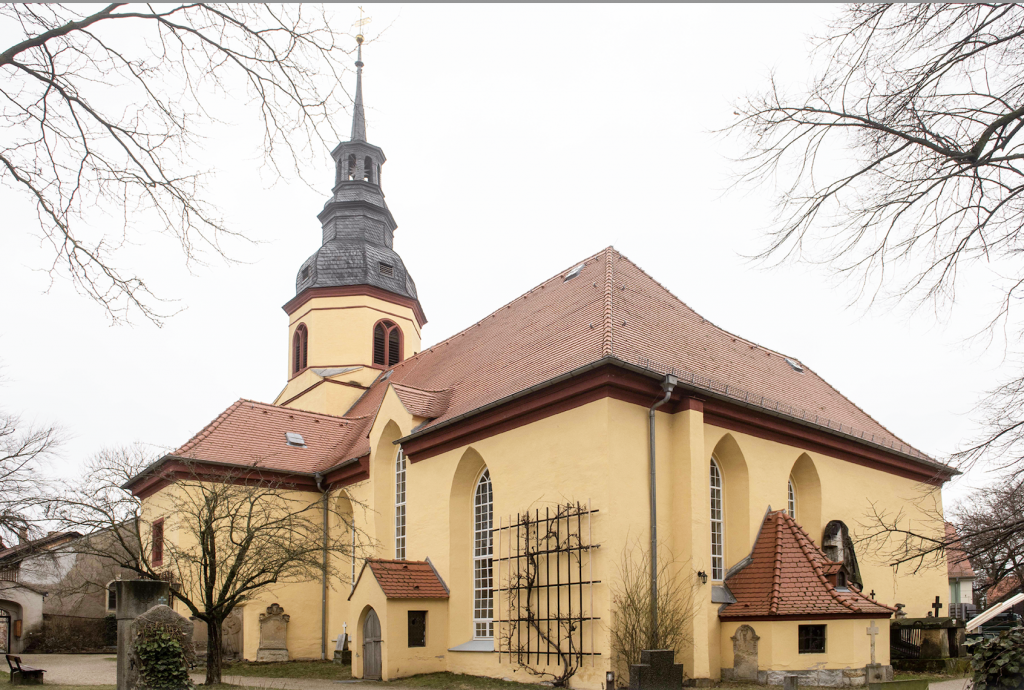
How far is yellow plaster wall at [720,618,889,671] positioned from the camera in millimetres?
14617

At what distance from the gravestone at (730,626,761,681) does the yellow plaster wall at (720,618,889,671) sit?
91 mm

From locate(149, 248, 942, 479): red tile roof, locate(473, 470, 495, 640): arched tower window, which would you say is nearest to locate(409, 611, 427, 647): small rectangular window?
locate(473, 470, 495, 640): arched tower window

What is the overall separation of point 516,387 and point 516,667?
16.8 feet

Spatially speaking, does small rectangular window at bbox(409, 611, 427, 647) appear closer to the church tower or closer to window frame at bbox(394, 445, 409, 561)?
window frame at bbox(394, 445, 409, 561)

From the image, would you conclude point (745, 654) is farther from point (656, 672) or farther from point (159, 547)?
point (159, 547)

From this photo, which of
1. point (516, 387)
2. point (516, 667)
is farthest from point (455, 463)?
point (516, 667)

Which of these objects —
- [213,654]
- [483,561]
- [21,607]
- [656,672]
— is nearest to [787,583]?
[656,672]

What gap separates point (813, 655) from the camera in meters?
14.7

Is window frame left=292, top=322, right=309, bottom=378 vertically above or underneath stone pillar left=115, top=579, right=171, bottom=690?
above

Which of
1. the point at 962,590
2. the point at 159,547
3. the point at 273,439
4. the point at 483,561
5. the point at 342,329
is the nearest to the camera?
the point at 483,561

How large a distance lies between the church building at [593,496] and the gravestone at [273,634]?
16cm

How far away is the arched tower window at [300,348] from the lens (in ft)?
97.8

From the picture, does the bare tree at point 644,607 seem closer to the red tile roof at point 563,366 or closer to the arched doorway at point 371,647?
the red tile roof at point 563,366

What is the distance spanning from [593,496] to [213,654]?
6.91m
